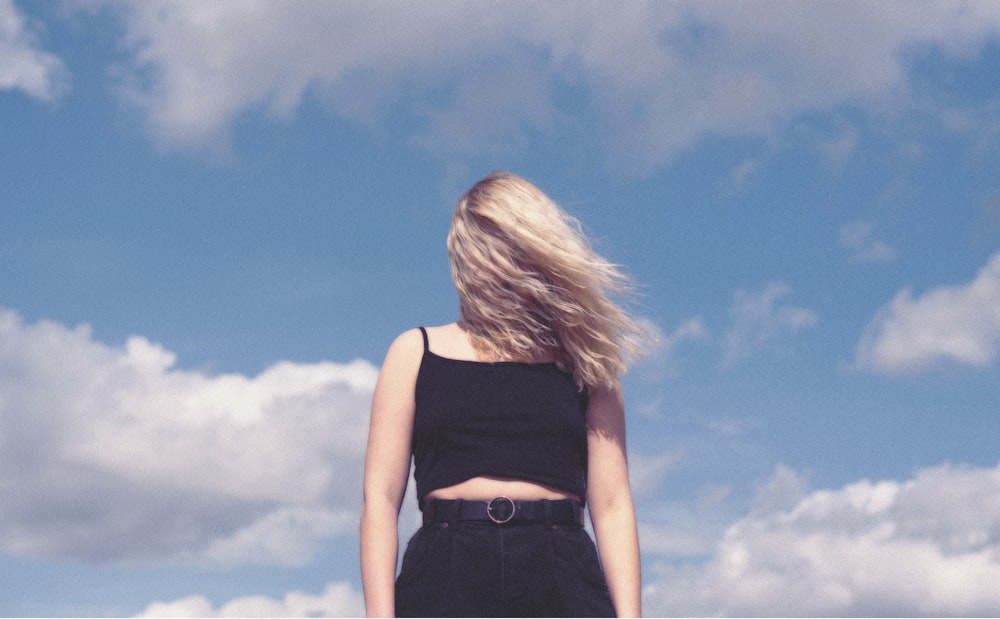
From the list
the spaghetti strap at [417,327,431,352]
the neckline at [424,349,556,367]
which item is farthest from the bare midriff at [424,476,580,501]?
the spaghetti strap at [417,327,431,352]

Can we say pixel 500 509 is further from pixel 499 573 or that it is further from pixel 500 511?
pixel 499 573

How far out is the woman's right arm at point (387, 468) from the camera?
6.08 metres

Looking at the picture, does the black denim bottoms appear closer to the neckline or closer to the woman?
the woman

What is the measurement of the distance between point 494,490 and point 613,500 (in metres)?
0.80

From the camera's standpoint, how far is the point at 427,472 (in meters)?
6.19

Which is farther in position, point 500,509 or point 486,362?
point 486,362

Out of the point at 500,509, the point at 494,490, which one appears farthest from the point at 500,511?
the point at 494,490

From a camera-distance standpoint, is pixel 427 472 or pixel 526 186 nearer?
pixel 427 472

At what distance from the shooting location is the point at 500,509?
19.6ft

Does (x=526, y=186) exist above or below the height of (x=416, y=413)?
above

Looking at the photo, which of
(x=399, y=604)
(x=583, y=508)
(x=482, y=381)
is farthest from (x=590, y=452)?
(x=399, y=604)

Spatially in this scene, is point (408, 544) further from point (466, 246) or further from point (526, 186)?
point (526, 186)

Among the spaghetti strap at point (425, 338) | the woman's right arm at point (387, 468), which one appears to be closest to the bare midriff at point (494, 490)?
the woman's right arm at point (387, 468)

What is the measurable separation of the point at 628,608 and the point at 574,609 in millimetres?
346
